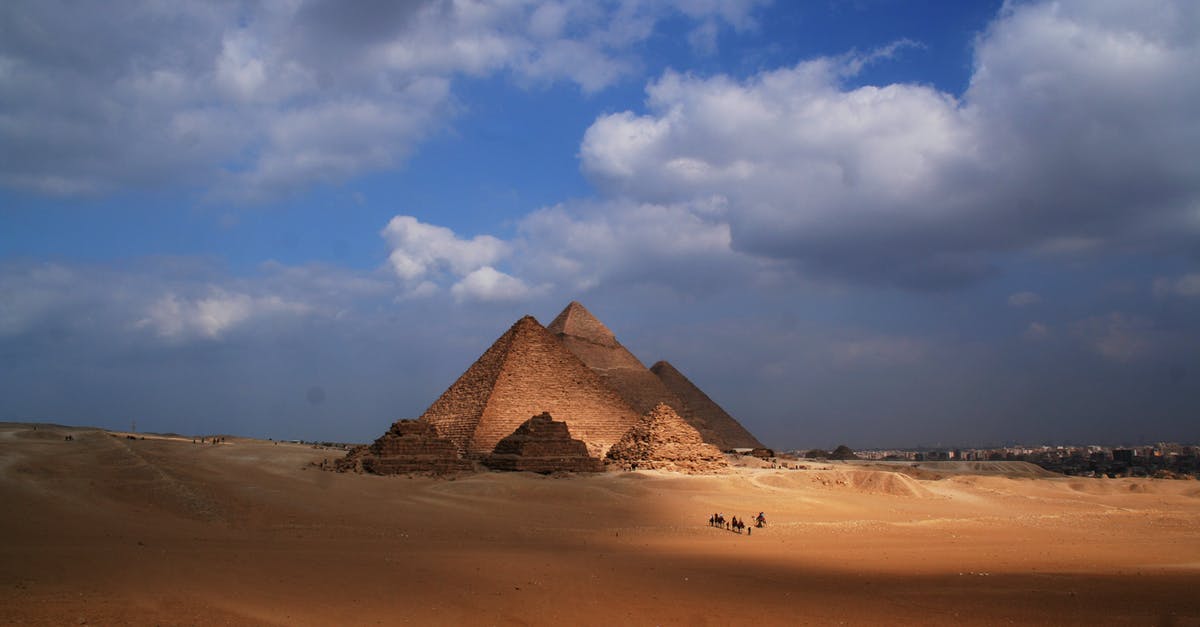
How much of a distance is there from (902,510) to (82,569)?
22838 millimetres

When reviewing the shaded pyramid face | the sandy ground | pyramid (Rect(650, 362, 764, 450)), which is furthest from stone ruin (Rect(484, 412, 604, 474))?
pyramid (Rect(650, 362, 764, 450))

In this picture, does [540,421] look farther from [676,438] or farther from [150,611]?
[150,611]

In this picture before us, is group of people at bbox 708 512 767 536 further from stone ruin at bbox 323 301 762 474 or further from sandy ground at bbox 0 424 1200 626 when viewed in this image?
stone ruin at bbox 323 301 762 474

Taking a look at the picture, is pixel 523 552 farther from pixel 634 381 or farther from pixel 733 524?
pixel 634 381

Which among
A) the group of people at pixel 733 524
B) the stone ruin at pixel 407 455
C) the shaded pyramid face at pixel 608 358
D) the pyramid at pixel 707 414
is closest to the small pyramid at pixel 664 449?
the stone ruin at pixel 407 455

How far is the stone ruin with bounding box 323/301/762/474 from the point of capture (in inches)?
1128

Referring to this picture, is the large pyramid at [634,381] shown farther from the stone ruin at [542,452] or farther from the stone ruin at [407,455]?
the stone ruin at [407,455]

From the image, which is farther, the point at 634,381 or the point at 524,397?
the point at 634,381

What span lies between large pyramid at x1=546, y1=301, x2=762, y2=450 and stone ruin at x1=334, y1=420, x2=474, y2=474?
16554 mm

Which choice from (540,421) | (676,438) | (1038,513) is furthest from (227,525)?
(1038,513)

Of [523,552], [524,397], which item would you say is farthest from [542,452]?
[523,552]

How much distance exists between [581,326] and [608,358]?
2734mm

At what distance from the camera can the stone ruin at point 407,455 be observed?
2734 cm

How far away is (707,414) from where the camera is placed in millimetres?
53750
